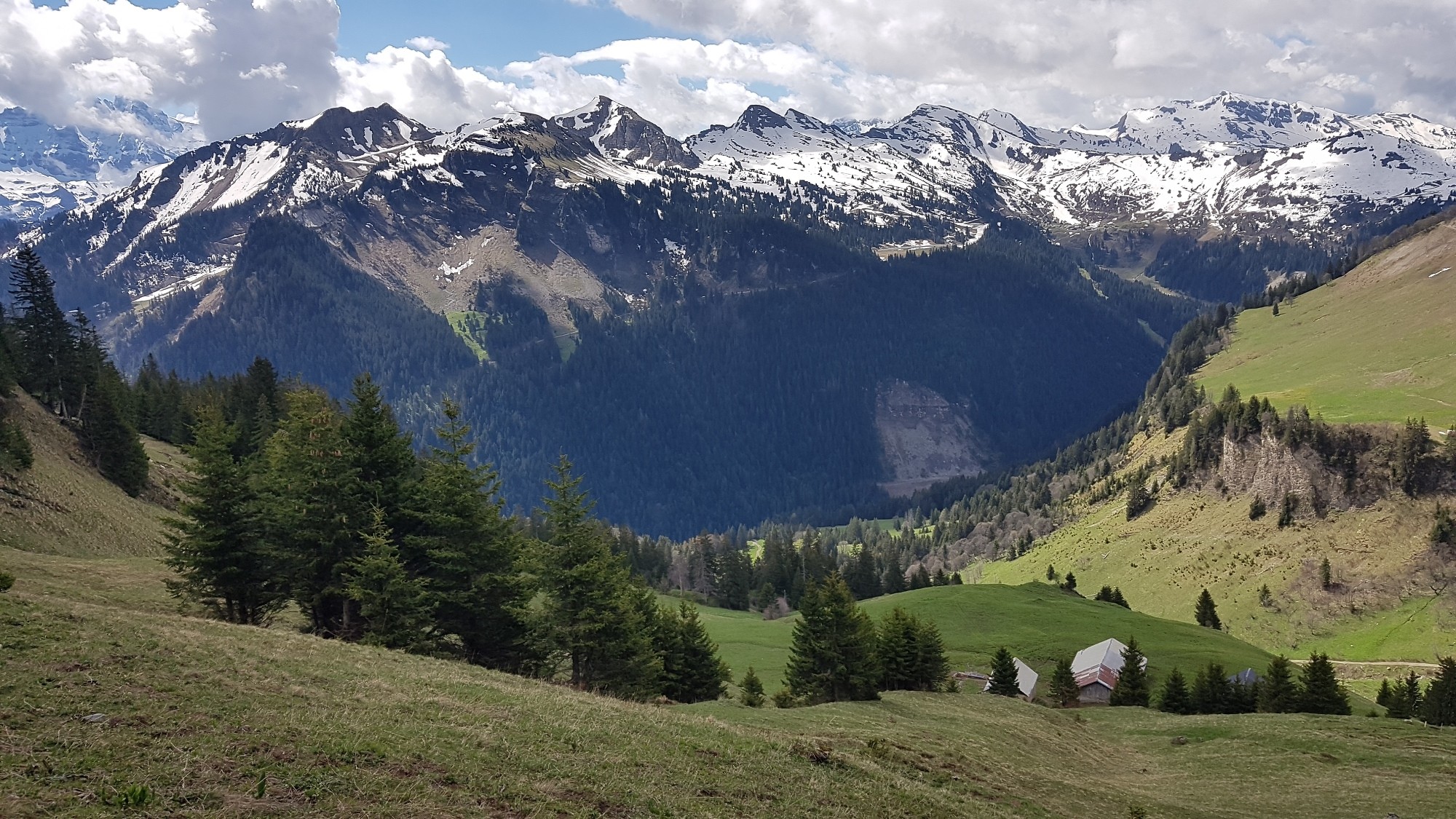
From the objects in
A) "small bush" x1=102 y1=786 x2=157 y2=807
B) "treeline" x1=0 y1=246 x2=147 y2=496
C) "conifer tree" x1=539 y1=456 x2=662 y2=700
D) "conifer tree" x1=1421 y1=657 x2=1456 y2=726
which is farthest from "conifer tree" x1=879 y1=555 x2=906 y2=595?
"small bush" x1=102 y1=786 x2=157 y2=807

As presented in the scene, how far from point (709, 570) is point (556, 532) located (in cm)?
11742

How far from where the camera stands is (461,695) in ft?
91.9

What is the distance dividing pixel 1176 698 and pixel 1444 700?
16935 millimetres

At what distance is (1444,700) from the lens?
59562mm

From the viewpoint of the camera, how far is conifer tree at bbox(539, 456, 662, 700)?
4491cm

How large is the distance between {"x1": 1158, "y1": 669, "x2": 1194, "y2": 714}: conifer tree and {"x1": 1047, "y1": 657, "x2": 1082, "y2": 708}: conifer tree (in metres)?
6.65

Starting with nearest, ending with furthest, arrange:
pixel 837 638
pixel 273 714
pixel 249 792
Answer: pixel 249 792, pixel 273 714, pixel 837 638

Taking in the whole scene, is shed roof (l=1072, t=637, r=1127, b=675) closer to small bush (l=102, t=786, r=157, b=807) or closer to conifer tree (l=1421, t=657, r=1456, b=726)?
conifer tree (l=1421, t=657, r=1456, b=726)

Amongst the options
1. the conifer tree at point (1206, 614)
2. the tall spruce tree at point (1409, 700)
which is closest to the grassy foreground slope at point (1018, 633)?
the conifer tree at point (1206, 614)

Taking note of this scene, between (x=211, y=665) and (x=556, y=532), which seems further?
(x=556, y=532)

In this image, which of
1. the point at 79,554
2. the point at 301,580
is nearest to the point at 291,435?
the point at 301,580

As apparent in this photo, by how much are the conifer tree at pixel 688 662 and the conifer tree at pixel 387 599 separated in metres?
19.4

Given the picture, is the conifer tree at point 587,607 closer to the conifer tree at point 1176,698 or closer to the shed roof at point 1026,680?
the shed roof at point 1026,680

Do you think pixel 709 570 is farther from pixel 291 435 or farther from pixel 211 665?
pixel 211 665
